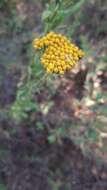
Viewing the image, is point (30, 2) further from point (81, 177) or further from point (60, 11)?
point (60, 11)

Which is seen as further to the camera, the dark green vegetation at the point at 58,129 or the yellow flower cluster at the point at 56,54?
the dark green vegetation at the point at 58,129

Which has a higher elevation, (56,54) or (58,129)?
(58,129)

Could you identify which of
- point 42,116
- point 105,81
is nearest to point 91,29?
point 105,81

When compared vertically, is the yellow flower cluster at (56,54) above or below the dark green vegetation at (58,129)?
below

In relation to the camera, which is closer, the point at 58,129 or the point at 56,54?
the point at 56,54

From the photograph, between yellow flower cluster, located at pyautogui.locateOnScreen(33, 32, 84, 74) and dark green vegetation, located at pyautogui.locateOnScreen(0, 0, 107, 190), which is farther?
dark green vegetation, located at pyautogui.locateOnScreen(0, 0, 107, 190)

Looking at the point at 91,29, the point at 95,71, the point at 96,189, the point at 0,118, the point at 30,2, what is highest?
the point at 30,2

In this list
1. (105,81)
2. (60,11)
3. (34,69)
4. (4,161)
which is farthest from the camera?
(105,81)

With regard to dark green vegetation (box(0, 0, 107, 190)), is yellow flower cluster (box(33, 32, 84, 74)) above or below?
→ below
